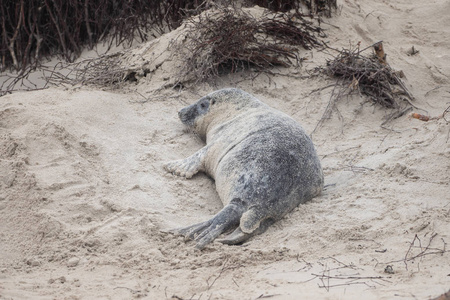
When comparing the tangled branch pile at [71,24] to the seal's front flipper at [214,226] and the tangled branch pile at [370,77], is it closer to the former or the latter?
the tangled branch pile at [370,77]

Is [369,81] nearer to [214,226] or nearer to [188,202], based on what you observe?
[188,202]

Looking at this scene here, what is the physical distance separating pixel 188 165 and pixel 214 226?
955 mm

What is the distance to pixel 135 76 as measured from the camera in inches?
234

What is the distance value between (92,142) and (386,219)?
2363 millimetres

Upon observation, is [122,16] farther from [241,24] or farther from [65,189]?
[65,189]

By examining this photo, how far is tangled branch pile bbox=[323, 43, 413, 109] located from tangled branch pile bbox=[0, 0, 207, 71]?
2.02 m

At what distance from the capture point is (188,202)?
164 inches

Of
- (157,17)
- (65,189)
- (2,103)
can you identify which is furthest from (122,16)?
(65,189)

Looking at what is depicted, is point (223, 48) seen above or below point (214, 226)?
above

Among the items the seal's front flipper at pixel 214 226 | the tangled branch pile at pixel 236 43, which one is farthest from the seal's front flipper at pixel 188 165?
the tangled branch pile at pixel 236 43

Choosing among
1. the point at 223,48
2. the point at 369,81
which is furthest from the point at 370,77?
the point at 223,48

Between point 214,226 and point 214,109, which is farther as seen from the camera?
point 214,109

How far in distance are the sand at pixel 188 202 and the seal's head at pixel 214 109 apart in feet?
0.46

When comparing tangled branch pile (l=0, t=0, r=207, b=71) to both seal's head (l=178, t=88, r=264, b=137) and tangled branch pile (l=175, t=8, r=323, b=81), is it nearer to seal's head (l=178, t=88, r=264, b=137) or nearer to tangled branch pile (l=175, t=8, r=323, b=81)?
tangled branch pile (l=175, t=8, r=323, b=81)
